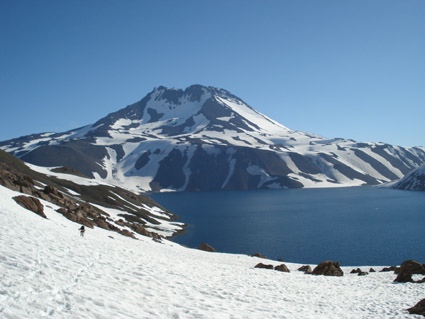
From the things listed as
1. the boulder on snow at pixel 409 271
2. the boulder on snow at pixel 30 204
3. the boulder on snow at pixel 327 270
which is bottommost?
the boulder on snow at pixel 327 270

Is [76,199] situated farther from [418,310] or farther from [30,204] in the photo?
[418,310]

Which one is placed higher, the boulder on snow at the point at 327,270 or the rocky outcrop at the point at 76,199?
the rocky outcrop at the point at 76,199

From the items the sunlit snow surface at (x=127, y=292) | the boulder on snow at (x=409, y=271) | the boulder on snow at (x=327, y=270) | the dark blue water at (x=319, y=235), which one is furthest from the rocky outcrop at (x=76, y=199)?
the boulder on snow at (x=409, y=271)

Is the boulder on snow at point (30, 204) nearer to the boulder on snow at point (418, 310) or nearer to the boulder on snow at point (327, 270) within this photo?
the boulder on snow at point (327, 270)

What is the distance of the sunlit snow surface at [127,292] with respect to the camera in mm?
11781

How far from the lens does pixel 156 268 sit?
21.3 metres

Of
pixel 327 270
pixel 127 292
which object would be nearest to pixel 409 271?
pixel 327 270

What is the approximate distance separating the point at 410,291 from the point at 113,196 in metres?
91.4

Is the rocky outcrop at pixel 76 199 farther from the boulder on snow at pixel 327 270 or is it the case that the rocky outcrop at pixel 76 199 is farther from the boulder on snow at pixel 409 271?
the boulder on snow at pixel 409 271

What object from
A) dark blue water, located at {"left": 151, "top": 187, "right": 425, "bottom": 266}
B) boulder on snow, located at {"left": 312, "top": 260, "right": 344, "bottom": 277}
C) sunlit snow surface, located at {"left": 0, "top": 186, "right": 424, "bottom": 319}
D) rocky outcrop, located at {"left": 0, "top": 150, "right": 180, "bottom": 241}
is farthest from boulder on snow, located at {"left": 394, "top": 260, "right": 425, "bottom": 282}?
rocky outcrop, located at {"left": 0, "top": 150, "right": 180, "bottom": 241}

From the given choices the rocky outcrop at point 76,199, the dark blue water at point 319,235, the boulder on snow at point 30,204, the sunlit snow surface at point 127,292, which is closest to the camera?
the sunlit snow surface at point 127,292

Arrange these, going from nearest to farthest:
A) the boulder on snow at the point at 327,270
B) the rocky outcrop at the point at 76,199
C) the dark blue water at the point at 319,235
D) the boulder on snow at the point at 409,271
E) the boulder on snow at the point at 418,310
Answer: the boulder on snow at the point at 418,310 < the boulder on snow at the point at 409,271 < the boulder on snow at the point at 327,270 < the rocky outcrop at the point at 76,199 < the dark blue water at the point at 319,235

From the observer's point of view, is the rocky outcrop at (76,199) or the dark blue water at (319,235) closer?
the rocky outcrop at (76,199)

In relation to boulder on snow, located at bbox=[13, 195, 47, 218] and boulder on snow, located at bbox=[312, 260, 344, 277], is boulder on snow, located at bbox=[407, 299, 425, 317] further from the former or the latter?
boulder on snow, located at bbox=[13, 195, 47, 218]
